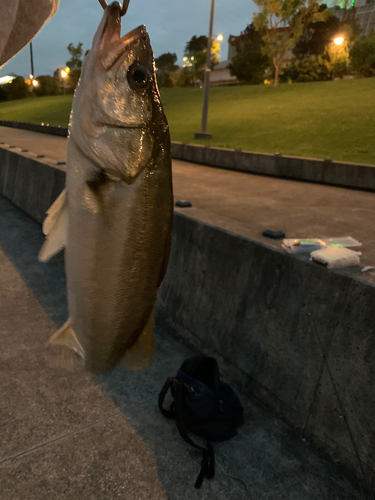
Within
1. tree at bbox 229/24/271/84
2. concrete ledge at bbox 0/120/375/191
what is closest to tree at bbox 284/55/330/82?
tree at bbox 229/24/271/84

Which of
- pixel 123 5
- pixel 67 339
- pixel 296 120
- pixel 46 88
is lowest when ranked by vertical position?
pixel 67 339

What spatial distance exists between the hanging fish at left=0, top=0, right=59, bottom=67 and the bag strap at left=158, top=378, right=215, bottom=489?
2.72m

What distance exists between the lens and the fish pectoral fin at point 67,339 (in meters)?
1.49

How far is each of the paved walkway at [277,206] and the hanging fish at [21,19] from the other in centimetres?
262

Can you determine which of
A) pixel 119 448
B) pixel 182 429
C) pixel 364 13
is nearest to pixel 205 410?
pixel 182 429

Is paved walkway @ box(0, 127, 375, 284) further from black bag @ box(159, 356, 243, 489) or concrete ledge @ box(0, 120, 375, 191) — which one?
black bag @ box(159, 356, 243, 489)

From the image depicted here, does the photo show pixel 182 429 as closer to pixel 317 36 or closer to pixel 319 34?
pixel 317 36

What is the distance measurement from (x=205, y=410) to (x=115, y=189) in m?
2.44

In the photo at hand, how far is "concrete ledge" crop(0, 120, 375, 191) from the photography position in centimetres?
951

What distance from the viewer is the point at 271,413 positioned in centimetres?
347

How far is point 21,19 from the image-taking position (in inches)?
69.4

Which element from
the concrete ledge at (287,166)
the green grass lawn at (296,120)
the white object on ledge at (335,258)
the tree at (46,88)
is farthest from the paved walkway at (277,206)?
the tree at (46,88)

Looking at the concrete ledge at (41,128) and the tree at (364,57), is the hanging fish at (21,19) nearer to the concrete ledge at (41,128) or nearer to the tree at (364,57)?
the concrete ledge at (41,128)

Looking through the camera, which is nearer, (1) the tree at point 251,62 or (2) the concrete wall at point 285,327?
(2) the concrete wall at point 285,327
